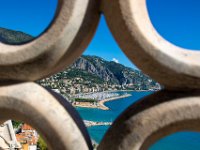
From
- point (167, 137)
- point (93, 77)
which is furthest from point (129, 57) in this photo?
point (93, 77)

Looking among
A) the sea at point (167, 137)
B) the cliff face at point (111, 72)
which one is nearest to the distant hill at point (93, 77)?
the cliff face at point (111, 72)

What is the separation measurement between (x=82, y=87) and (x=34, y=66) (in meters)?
117

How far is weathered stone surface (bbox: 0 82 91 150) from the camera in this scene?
2.27 meters


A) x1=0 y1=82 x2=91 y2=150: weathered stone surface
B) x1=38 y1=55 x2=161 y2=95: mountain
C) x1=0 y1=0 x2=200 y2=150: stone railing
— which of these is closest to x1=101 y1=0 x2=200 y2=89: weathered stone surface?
x1=0 y1=0 x2=200 y2=150: stone railing

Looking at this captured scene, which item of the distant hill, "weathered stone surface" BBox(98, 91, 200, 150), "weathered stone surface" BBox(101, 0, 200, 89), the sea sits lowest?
"weathered stone surface" BBox(98, 91, 200, 150)

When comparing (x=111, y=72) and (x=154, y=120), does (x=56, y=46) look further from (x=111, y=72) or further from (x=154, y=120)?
(x=111, y=72)

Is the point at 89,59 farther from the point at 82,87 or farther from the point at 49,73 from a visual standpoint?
the point at 49,73

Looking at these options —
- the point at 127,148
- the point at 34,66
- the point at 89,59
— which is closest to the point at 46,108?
the point at 34,66

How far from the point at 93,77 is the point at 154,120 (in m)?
137

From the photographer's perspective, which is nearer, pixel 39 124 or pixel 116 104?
pixel 39 124

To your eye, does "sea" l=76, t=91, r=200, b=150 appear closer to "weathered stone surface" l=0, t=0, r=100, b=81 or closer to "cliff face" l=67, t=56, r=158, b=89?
"weathered stone surface" l=0, t=0, r=100, b=81

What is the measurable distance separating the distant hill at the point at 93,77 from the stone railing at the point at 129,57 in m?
101

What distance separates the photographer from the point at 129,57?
2273mm

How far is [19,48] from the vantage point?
7.65 feet
